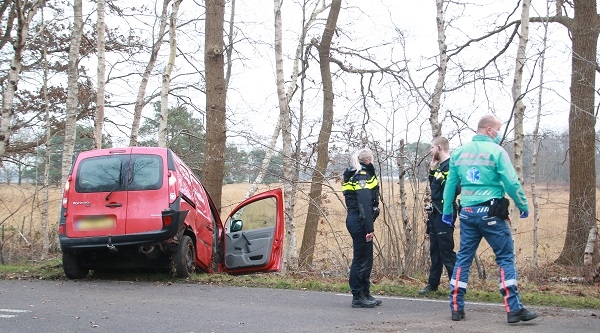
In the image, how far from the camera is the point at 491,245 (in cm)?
618

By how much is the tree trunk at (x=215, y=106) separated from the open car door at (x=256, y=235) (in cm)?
246

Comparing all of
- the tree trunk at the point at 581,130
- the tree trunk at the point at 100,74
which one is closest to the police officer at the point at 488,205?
the tree trunk at the point at 581,130

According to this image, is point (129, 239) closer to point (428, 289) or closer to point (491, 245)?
point (428, 289)

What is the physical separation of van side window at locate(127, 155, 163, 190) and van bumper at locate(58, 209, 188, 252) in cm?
48

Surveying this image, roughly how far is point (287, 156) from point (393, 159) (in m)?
2.00

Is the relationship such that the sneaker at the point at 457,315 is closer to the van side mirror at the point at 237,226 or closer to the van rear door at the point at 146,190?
the van rear door at the point at 146,190

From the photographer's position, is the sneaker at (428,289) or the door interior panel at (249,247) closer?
the sneaker at (428,289)

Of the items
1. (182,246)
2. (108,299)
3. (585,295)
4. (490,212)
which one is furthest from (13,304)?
(585,295)

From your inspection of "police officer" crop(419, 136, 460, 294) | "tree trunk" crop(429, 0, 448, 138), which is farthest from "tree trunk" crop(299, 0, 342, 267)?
"police officer" crop(419, 136, 460, 294)

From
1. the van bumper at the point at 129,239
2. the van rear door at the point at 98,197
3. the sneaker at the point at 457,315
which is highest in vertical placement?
the van rear door at the point at 98,197

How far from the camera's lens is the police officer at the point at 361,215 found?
7098 mm

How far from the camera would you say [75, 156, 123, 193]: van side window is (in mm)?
8977

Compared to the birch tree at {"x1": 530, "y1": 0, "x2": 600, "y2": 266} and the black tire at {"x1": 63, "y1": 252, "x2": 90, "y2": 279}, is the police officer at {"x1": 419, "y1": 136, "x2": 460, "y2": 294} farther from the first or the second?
the birch tree at {"x1": 530, "y1": 0, "x2": 600, "y2": 266}

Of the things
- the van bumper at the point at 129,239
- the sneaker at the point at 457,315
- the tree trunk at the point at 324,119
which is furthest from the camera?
the tree trunk at the point at 324,119
